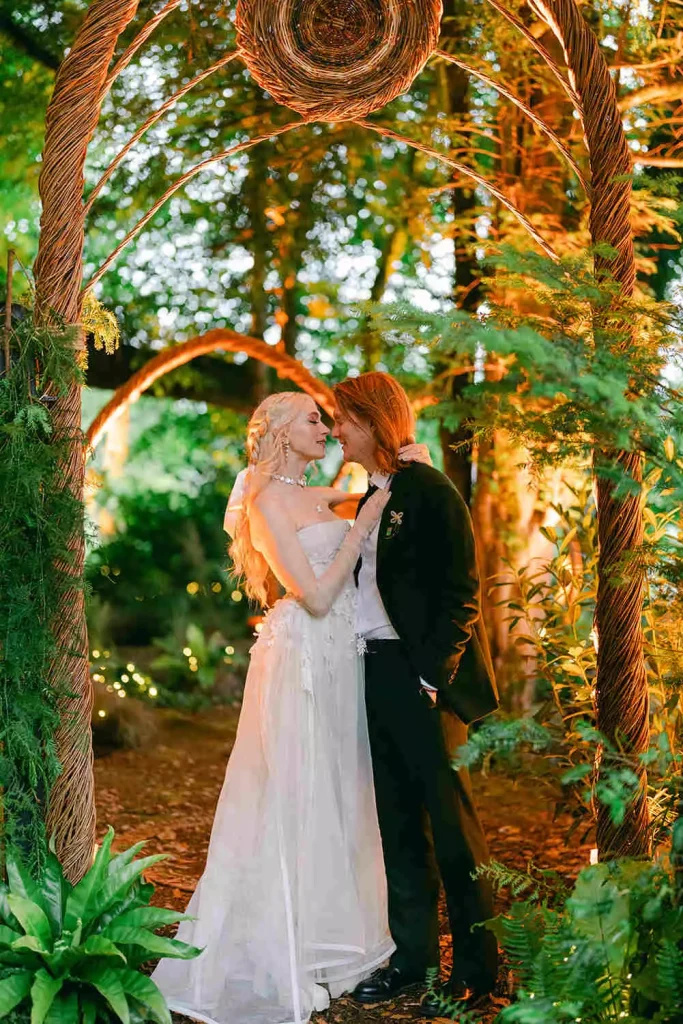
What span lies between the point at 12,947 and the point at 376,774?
116cm

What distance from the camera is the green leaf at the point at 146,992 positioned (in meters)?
2.79

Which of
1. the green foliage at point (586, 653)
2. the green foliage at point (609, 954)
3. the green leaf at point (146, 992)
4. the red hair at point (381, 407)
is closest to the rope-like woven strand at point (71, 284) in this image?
the green leaf at point (146, 992)

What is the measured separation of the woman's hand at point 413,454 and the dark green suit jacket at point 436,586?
0.09ft

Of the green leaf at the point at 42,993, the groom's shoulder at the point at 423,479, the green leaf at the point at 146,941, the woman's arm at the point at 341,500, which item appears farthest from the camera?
the woman's arm at the point at 341,500

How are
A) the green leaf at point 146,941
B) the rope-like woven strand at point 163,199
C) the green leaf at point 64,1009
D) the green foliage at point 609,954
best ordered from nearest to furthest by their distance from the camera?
the green foliage at point 609,954, the green leaf at point 64,1009, the green leaf at point 146,941, the rope-like woven strand at point 163,199

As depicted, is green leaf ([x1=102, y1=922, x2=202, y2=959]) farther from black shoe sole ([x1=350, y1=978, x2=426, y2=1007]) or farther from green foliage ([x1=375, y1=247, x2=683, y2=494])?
green foliage ([x1=375, y1=247, x2=683, y2=494])

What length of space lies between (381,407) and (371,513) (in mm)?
326

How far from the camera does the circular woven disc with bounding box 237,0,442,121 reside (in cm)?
331

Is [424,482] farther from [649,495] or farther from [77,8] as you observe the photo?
[77,8]

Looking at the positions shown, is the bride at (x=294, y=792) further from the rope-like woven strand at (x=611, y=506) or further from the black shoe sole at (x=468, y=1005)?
the rope-like woven strand at (x=611, y=506)

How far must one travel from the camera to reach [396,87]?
11.3ft

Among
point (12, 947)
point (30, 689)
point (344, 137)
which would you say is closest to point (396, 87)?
point (30, 689)

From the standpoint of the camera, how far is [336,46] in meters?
3.36

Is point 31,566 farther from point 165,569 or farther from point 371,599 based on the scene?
point 165,569
